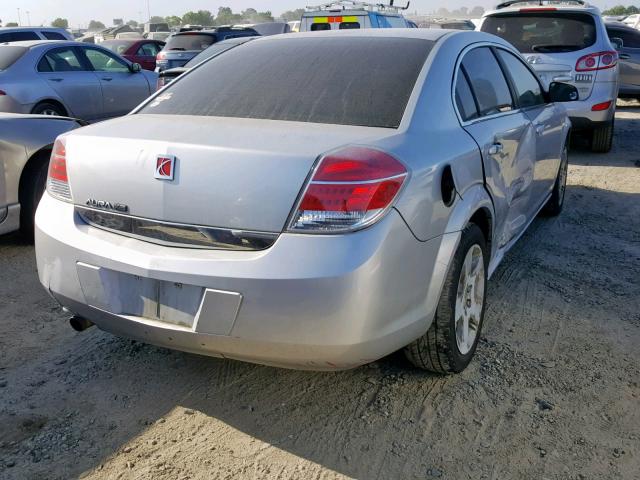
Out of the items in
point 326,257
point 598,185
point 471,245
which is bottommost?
point 598,185

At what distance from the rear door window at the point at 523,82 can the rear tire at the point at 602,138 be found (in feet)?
14.5

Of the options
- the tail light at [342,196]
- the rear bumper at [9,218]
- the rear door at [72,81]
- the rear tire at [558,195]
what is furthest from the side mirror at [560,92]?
the rear door at [72,81]

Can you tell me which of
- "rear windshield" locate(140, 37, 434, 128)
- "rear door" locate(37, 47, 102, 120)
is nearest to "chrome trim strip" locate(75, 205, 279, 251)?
"rear windshield" locate(140, 37, 434, 128)

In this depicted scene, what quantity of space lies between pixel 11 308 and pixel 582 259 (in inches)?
151

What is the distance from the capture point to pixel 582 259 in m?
5.03

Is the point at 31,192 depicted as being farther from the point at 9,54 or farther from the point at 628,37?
the point at 628,37

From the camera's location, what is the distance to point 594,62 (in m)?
8.45

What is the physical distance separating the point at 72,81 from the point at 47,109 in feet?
2.02

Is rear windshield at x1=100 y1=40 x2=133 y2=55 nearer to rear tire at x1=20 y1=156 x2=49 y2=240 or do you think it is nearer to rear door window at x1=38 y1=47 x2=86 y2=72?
rear door window at x1=38 y1=47 x2=86 y2=72

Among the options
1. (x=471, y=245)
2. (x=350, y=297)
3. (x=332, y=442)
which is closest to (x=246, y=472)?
(x=332, y=442)

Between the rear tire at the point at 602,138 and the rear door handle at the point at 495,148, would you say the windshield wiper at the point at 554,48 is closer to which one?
the rear tire at the point at 602,138

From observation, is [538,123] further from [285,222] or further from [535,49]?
[535,49]

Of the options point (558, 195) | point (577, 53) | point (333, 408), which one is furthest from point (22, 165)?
point (577, 53)

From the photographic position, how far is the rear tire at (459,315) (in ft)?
10.00
